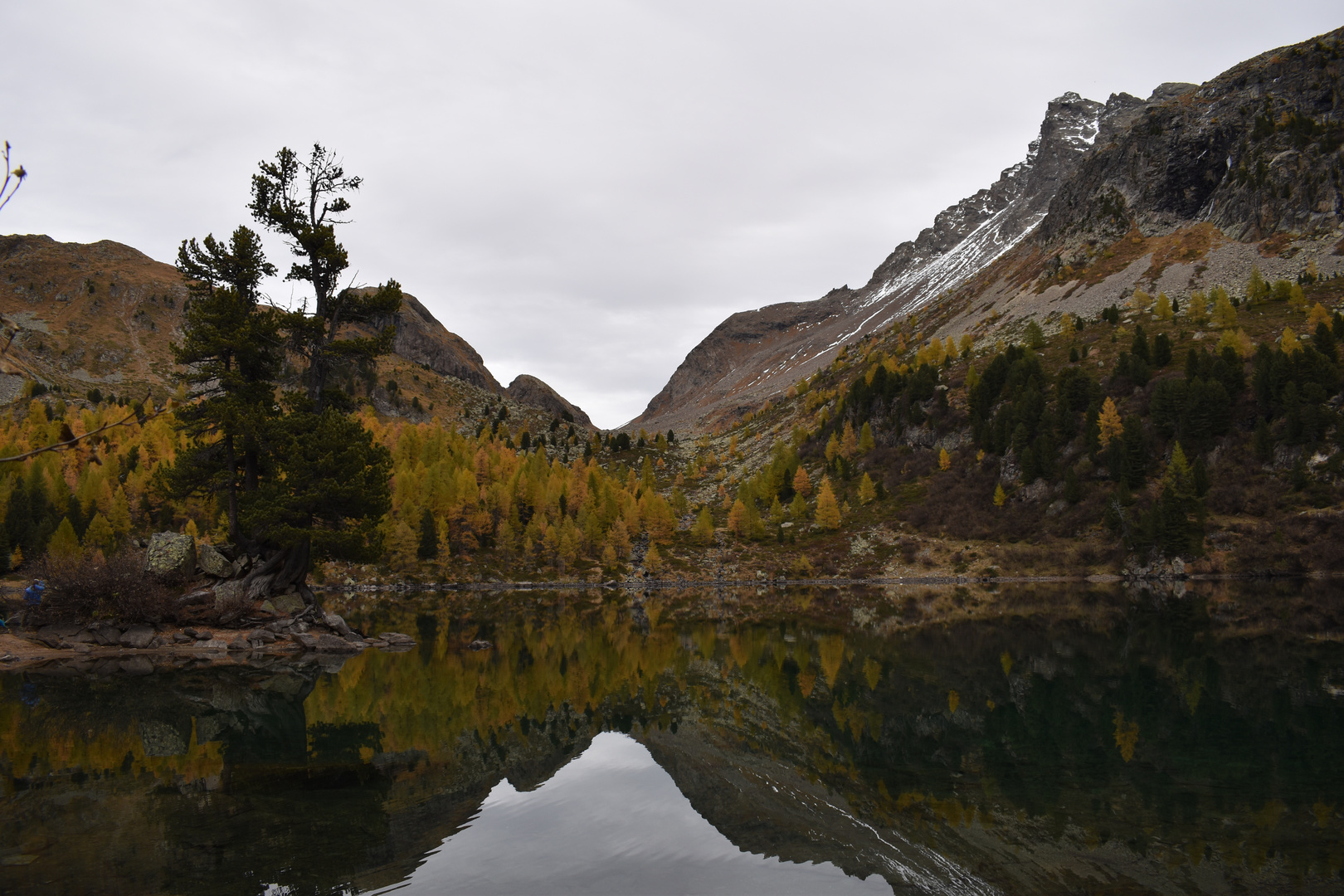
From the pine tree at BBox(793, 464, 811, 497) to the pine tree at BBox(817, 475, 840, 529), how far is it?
15514mm

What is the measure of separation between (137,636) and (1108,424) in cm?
10087

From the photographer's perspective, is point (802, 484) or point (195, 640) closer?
point (195, 640)

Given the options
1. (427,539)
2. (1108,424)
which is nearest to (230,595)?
(427,539)

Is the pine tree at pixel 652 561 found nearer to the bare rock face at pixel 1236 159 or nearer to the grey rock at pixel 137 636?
the grey rock at pixel 137 636

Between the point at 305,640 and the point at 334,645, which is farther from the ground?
the point at 305,640

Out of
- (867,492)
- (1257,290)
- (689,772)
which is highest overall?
(1257,290)

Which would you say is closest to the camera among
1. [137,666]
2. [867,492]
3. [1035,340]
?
[137,666]

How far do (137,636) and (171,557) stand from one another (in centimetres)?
407

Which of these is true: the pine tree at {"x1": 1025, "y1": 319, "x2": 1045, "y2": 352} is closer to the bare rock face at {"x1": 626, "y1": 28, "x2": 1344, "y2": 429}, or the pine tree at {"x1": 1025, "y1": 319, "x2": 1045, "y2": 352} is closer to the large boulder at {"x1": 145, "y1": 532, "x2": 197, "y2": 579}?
the bare rock face at {"x1": 626, "y1": 28, "x2": 1344, "y2": 429}

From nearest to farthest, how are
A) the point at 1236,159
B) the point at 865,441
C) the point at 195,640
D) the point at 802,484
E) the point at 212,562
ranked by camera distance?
the point at 195,640 < the point at 212,562 < the point at 802,484 < the point at 865,441 < the point at 1236,159

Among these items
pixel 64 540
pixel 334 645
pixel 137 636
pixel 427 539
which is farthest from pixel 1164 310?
pixel 64 540

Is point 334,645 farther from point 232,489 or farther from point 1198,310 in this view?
point 1198,310

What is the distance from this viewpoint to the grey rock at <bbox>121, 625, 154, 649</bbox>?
111 ft

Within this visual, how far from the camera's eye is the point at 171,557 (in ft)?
119
